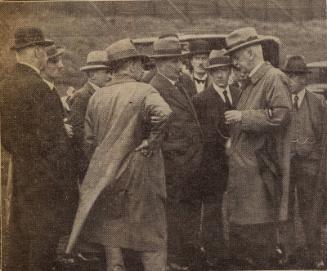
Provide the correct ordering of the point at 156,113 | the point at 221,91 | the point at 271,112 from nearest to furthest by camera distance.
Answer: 1. the point at 156,113
2. the point at 271,112
3. the point at 221,91

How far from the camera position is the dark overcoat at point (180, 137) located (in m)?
5.75

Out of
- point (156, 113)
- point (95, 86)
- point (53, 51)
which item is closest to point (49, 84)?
point (53, 51)

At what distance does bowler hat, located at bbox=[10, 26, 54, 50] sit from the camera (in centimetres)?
582

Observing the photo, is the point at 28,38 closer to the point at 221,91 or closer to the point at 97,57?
the point at 97,57

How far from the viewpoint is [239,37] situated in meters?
5.80

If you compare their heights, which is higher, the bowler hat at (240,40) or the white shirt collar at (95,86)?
the bowler hat at (240,40)

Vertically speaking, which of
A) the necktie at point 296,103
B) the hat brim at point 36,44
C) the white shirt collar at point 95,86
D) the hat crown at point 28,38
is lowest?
the necktie at point 296,103

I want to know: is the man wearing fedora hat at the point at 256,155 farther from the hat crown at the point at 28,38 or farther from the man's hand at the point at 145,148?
the hat crown at the point at 28,38

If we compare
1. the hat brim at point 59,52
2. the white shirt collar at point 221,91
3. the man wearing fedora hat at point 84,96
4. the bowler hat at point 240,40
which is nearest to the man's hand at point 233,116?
the white shirt collar at point 221,91

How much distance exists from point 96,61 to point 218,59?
111 centimetres

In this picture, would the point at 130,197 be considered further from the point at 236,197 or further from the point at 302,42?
the point at 302,42

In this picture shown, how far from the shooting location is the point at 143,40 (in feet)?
19.2

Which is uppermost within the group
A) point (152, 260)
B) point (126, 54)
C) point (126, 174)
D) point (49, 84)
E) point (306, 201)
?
point (126, 54)

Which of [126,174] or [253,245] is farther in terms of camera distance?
[253,245]
